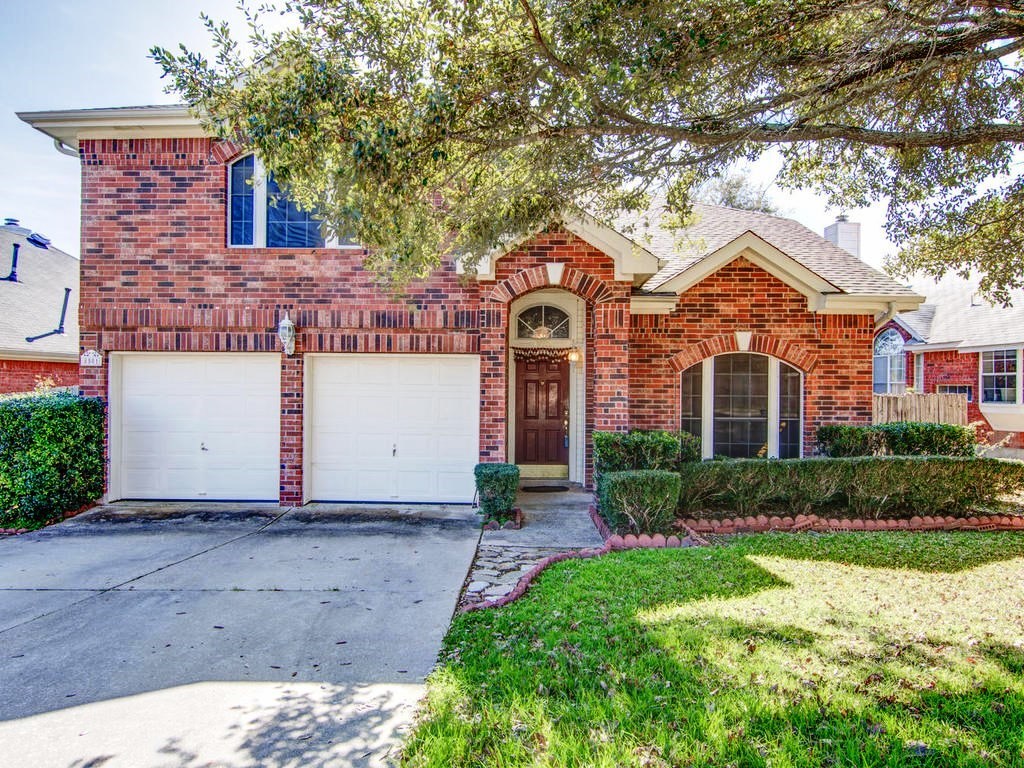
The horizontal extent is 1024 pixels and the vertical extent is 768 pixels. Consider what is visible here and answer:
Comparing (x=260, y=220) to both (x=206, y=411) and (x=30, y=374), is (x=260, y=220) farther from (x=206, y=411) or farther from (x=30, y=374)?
(x=30, y=374)

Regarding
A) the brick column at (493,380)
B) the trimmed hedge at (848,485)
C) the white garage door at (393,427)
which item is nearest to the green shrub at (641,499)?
the trimmed hedge at (848,485)

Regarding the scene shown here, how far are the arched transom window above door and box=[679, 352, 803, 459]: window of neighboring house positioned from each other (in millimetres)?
2375

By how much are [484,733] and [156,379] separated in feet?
27.6

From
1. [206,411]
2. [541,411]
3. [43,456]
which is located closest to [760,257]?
[541,411]

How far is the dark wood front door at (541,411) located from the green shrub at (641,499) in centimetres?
375

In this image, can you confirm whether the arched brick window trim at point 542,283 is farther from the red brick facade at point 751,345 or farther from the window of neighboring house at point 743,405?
the window of neighboring house at point 743,405

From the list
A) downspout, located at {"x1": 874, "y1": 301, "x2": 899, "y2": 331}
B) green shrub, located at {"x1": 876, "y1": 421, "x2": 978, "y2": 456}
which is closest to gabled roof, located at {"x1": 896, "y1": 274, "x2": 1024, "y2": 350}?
downspout, located at {"x1": 874, "y1": 301, "x2": 899, "y2": 331}

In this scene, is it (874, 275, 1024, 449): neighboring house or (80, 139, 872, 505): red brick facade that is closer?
(80, 139, 872, 505): red brick facade

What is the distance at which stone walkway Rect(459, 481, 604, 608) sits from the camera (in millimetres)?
5691

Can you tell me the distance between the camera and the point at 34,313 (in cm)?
1616

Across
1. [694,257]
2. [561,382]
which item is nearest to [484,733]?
[561,382]

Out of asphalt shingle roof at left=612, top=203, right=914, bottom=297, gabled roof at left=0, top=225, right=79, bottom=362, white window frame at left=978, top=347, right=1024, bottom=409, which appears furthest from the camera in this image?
white window frame at left=978, top=347, right=1024, bottom=409

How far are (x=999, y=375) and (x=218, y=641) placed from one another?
20993 mm

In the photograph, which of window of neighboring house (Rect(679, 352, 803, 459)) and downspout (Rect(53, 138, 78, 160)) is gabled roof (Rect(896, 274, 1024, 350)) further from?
downspout (Rect(53, 138, 78, 160))
